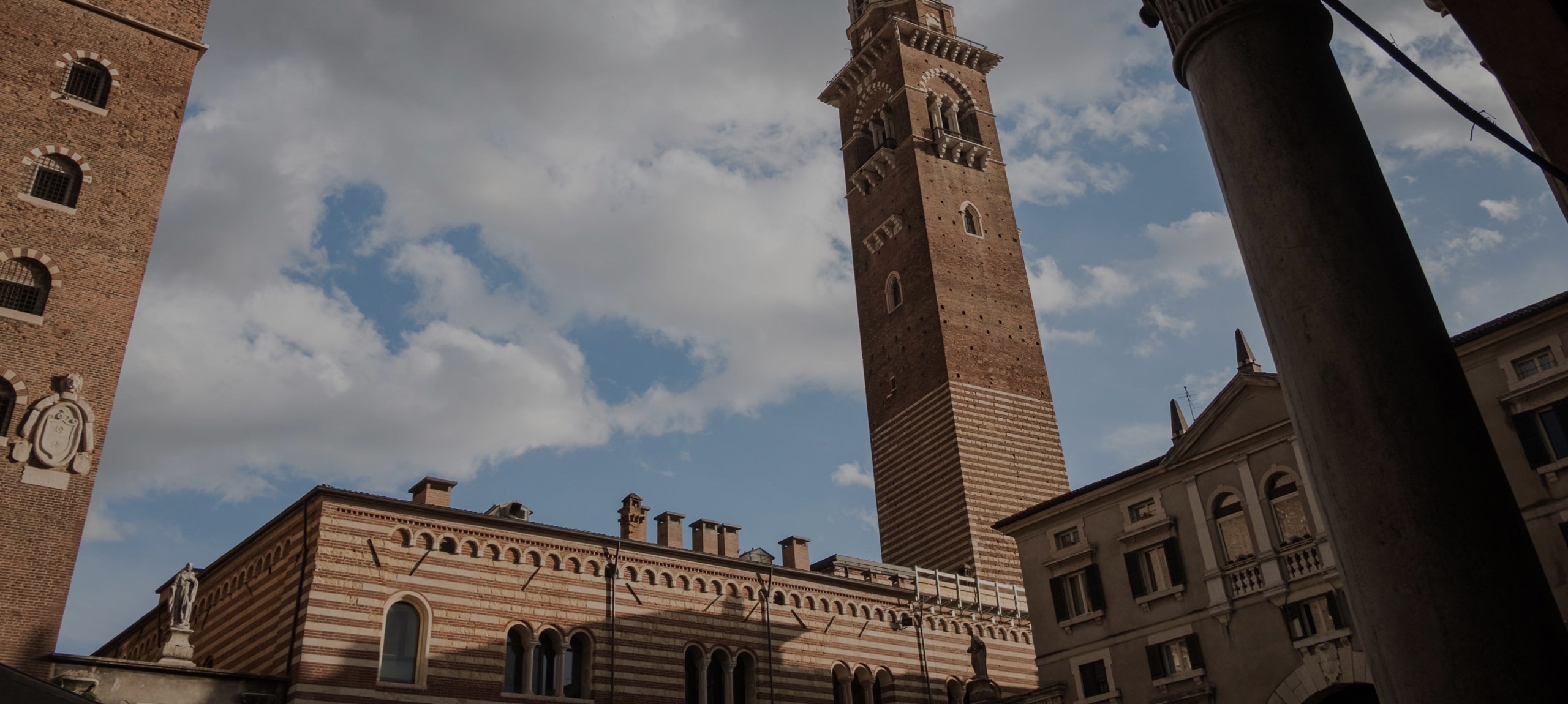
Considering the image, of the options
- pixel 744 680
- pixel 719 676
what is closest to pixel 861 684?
pixel 744 680

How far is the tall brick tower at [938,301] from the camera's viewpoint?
33.2m

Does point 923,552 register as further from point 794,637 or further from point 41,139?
point 41,139

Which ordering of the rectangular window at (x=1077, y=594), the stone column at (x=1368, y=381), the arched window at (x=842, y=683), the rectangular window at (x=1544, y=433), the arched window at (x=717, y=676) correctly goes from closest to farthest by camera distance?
the stone column at (x=1368, y=381) → the rectangular window at (x=1544, y=433) → the rectangular window at (x=1077, y=594) → the arched window at (x=717, y=676) → the arched window at (x=842, y=683)

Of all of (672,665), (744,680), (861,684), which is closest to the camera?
(672,665)

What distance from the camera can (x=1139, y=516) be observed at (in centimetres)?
1950

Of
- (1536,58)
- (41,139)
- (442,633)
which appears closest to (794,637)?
(442,633)

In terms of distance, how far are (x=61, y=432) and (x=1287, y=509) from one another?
19.1 m

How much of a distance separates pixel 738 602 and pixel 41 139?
1567 centimetres

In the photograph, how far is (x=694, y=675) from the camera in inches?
904

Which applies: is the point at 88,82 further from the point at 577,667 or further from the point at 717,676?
the point at 717,676

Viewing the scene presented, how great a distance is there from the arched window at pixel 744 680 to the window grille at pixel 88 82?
16.3 m

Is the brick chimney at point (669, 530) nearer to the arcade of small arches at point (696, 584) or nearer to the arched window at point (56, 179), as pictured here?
the arcade of small arches at point (696, 584)

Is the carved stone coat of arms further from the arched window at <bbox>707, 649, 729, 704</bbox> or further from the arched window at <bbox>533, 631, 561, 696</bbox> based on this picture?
the arched window at <bbox>707, 649, 729, 704</bbox>

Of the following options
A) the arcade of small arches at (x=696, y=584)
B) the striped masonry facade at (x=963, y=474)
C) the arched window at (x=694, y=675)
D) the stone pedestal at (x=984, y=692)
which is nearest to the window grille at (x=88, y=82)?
the arcade of small arches at (x=696, y=584)
